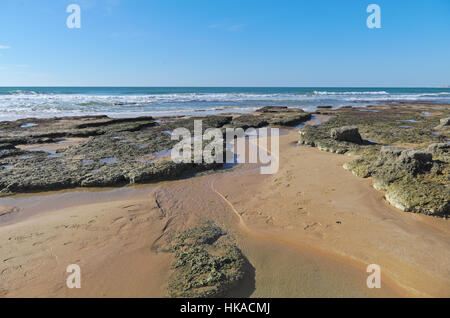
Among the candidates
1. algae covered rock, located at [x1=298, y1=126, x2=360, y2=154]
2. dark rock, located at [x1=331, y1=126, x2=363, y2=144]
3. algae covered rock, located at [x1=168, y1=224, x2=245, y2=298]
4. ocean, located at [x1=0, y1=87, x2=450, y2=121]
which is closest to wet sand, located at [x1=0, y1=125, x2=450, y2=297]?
algae covered rock, located at [x1=168, y1=224, x2=245, y2=298]

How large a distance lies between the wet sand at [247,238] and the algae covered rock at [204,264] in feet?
0.51

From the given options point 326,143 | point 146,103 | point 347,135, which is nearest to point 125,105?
point 146,103

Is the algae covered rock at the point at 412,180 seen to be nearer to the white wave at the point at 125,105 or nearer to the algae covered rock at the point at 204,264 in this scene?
the algae covered rock at the point at 204,264

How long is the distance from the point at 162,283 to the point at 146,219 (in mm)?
1694

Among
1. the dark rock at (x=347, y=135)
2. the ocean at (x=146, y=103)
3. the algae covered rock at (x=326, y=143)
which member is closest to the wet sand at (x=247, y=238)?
the algae covered rock at (x=326, y=143)

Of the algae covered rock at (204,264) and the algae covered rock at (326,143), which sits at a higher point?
the algae covered rock at (326,143)

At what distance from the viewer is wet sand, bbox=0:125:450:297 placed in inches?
116

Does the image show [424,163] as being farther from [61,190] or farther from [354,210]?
[61,190]

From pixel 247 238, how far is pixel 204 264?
0.97m

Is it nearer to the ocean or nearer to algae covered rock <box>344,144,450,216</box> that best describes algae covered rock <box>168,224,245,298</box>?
algae covered rock <box>344,144,450,216</box>

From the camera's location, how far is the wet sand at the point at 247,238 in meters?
2.94

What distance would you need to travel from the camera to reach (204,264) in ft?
10.6
